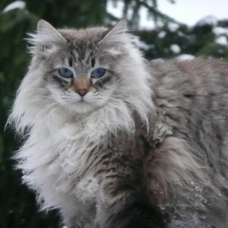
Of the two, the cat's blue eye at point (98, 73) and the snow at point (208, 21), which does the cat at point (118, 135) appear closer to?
the cat's blue eye at point (98, 73)

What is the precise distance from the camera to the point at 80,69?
5.65 meters

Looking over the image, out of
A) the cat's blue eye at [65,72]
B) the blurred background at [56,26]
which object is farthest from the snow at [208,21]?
the cat's blue eye at [65,72]

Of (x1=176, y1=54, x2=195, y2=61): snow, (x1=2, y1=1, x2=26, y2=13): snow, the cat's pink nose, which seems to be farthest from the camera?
(x1=2, y1=1, x2=26, y2=13): snow

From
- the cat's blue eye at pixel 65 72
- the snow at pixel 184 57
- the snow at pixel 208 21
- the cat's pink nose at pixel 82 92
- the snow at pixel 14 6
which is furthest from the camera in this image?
the snow at pixel 208 21

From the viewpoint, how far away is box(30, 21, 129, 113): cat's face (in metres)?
5.59

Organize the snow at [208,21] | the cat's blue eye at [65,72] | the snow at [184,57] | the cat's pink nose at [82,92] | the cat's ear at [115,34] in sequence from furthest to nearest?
1. the snow at [208,21]
2. the snow at [184,57]
3. the cat's ear at [115,34]
4. the cat's blue eye at [65,72]
5. the cat's pink nose at [82,92]

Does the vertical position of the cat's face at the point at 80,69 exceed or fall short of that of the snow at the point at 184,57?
it exceeds it

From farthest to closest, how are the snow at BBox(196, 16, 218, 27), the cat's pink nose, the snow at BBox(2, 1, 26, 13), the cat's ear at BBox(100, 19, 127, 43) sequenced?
1. the snow at BBox(196, 16, 218, 27)
2. the snow at BBox(2, 1, 26, 13)
3. the cat's ear at BBox(100, 19, 127, 43)
4. the cat's pink nose

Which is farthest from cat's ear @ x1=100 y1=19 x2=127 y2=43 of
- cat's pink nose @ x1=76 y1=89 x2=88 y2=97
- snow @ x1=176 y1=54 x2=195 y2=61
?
snow @ x1=176 y1=54 x2=195 y2=61

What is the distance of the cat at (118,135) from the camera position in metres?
5.62

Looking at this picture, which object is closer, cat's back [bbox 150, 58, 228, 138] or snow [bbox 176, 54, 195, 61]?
cat's back [bbox 150, 58, 228, 138]

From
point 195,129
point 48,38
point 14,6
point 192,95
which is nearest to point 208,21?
point 14,6

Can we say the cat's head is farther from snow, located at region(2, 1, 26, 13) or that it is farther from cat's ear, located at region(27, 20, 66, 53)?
snow, located at region(2, 1, 26, 13)

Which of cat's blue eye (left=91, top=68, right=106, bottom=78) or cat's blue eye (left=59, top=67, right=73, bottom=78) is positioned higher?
cat's blue eye (left=59, top=67, right=73, bottom=78)
